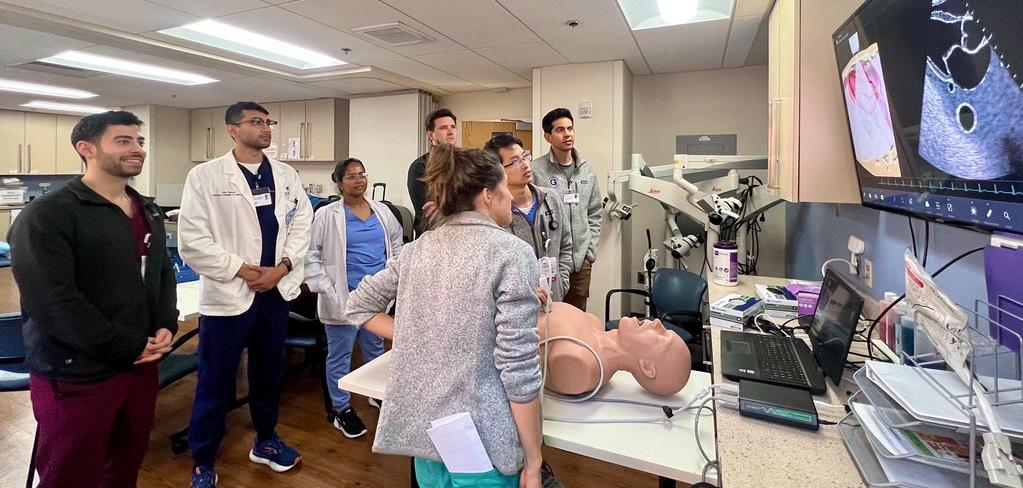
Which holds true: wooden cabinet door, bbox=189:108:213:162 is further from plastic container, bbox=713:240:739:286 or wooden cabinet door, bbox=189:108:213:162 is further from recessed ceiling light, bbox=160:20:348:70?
plastic container, bbox=713:240:739:286

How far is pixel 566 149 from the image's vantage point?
277cm

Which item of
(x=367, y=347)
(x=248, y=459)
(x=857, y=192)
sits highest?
(x=857, y=192)

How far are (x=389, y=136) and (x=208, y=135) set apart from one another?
328 cm

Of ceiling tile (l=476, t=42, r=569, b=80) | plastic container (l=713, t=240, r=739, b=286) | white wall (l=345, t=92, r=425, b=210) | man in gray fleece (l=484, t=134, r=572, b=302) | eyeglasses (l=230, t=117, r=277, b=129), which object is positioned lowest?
plastic container (l=713, t=240, r=739, b=286)

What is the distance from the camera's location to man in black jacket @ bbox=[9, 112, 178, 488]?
4.67 feet

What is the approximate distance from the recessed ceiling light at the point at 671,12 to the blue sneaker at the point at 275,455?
297cm

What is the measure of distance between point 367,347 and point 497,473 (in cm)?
169

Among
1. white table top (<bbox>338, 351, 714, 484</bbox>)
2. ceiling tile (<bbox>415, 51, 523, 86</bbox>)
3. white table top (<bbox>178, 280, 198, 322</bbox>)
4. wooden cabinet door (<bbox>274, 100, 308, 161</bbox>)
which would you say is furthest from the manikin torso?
wooden cabinet door (<bbox>274, 100, 308, 161</bbox>)

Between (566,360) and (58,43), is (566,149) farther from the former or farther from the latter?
(58,43)

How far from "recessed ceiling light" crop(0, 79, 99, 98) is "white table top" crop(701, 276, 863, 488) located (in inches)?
273

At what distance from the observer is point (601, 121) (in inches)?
159

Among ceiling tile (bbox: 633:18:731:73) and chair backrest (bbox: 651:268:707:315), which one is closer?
chair backrest (bbox: 651:268:707:315)

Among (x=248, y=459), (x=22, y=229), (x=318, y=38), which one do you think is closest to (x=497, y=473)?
(x=22, y=229)

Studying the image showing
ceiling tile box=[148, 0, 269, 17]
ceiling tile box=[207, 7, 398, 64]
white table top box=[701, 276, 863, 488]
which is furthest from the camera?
ceiling tile box=[207, 7, 398, 64]
